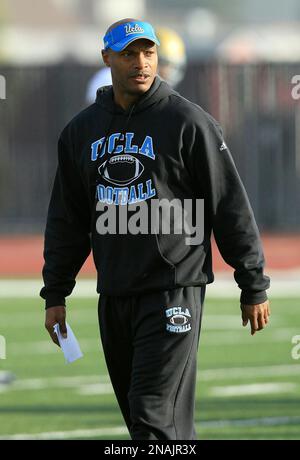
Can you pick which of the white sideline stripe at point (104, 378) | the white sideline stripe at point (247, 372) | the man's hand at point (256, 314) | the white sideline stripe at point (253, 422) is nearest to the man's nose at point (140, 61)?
the man's hand at point (256, 314)

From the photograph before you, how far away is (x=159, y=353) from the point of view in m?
5.44

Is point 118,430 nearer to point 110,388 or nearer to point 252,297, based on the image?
→ point 110,388

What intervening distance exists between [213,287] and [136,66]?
31.0ft

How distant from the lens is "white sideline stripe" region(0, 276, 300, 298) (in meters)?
14.4

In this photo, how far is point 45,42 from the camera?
238 ft

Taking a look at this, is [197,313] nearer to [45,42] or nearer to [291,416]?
[291,416]

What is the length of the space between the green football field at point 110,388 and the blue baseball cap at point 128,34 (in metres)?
2.47

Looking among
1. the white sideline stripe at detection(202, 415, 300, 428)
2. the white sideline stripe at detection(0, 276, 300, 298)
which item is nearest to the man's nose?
the white sideline stripe at detection(202, 415, 300, 428)

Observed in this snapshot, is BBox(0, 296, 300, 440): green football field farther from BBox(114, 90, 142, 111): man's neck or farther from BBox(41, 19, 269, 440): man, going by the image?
BBox(114, 90, 142, 111): man's neck

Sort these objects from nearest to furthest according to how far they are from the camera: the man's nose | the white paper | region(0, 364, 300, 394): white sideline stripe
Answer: the man's nose, the white paper, region(0, 364, 300, 394): white sideline stripe

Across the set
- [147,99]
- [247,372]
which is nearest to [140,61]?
[147,99]

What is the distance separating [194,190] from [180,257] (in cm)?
31

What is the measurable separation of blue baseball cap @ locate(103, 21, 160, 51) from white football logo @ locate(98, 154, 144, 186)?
0.48 metres
